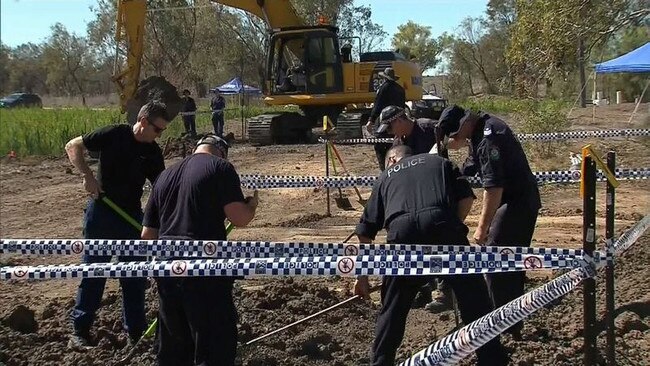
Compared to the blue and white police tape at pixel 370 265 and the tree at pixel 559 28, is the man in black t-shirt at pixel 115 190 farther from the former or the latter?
the tree at pixel 559 28

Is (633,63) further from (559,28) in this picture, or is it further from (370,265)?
(370,265)

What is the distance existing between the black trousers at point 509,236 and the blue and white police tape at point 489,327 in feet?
5.55

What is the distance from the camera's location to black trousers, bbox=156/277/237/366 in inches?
168

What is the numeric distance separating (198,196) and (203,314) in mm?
655

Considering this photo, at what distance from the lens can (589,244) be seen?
405cm

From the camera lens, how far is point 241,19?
5825 cm

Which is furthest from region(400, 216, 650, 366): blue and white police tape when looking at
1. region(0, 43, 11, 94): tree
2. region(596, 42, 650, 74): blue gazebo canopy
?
region(0, 43, 11, 94): tree

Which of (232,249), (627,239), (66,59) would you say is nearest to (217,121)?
(232,249)

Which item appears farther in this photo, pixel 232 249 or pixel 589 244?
pixel 232 249

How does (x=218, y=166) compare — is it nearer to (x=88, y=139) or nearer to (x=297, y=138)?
(x=88, y=139)

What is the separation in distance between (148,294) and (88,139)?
6.41ft

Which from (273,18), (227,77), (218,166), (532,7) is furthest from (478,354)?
(227,77)

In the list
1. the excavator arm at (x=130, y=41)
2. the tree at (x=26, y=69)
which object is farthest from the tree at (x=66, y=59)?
the excavator arm at (x=130, y=41)

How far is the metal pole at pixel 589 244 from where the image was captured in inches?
159
